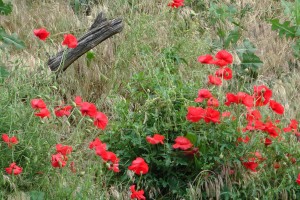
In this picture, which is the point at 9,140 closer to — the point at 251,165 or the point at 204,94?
the point at 204,94

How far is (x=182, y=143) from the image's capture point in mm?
4258

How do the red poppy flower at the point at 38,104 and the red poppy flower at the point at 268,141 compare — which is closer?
the red poppy flower at the point at 38,104

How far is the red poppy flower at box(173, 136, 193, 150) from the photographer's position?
422cm

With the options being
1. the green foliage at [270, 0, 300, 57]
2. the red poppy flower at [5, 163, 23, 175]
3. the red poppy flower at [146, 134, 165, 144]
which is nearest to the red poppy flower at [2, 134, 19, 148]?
the red poppy flower at [5, 163, 23, 175]

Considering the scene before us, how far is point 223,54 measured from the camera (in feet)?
14.2

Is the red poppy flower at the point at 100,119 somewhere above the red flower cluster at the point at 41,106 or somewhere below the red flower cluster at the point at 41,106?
below

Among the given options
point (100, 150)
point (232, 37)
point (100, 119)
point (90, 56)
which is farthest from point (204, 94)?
point (232, 37)

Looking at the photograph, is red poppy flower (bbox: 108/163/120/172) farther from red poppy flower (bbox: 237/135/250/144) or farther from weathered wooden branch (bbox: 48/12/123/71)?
weathered wooden branch (bbox: 48/12/123/71)

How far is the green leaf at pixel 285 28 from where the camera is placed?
611 centimetres

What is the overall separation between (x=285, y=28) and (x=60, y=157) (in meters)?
3.10

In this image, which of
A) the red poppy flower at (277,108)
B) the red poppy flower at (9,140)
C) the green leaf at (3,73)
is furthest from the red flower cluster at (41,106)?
the red poppy flower at (277,108)

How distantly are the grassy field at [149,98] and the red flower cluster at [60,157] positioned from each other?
107 mm

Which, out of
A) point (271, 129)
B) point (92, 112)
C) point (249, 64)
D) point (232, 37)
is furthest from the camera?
point (232, 37)

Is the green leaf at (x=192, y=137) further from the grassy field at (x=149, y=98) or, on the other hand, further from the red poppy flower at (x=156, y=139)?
the red poppy flower at (x=156, y=139)
